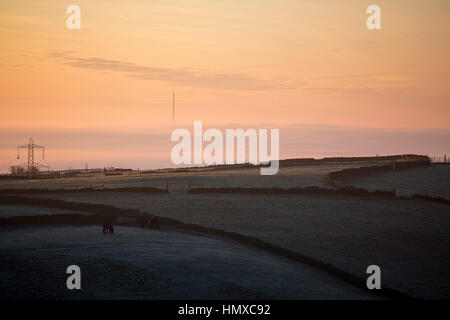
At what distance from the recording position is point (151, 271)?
3116 centimetres

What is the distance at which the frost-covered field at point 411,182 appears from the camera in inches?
2997

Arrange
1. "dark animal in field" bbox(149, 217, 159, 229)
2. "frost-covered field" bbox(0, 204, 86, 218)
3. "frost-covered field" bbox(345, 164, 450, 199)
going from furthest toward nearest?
"frost-covered field" bbox(345, 164, 450, 199), "frost-covered field" bbox(0, 204, 86, 218), "dark animal in field" bbox(149, 217, 159, 229)

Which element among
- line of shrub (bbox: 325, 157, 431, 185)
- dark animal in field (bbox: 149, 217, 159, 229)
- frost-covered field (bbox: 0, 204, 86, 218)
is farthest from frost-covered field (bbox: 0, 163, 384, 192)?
dark animal in field (bbox: 149, 217, 159, 229)

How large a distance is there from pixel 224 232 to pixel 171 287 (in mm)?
17611

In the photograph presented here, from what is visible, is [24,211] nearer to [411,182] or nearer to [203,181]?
[203,181]

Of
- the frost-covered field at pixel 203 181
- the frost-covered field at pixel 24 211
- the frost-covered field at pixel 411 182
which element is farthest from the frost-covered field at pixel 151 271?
the frost-covered field at pixel 411 182

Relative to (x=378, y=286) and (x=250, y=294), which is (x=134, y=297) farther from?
(x=378, y=286)

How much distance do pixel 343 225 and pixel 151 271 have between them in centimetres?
2375

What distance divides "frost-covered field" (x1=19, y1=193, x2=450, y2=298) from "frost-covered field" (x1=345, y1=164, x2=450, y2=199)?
12411 millimetres

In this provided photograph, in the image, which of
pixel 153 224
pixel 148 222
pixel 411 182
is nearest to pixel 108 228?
pixel 153 224

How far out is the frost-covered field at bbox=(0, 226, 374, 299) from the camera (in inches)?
1104

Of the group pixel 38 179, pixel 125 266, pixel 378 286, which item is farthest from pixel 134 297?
pixel 38 179

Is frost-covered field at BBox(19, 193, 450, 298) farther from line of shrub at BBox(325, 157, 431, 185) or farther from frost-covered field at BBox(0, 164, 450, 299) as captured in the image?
line of shrub at BBox(325, 157, 431, 185)

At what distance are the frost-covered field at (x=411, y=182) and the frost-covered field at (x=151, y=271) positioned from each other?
39699 millimetres
